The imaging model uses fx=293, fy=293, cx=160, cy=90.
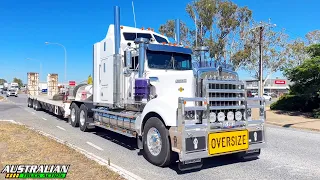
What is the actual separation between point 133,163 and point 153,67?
103 inches

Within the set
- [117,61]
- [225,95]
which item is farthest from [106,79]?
[225,95]

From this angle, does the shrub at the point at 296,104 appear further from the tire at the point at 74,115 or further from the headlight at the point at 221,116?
the headlight at the point at 221,116

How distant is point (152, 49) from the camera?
7816 millimetres

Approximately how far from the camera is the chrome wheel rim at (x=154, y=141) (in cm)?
616

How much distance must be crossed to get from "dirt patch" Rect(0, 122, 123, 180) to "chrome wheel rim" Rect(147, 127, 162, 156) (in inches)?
46.5

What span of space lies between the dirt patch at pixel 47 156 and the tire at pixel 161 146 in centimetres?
113

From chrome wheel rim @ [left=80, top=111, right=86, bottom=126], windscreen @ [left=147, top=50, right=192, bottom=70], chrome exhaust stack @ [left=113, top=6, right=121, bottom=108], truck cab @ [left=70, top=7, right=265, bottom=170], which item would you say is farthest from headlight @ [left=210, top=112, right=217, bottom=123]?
chrome wheel rim @ [left=80, top=111, right=86, bottom=126]

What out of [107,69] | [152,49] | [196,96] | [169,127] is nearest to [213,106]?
[196,96]

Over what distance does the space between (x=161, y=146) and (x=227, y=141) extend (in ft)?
4.38

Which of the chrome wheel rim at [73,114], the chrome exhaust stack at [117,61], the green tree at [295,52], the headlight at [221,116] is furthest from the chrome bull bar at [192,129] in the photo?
the green tree at [295,52]

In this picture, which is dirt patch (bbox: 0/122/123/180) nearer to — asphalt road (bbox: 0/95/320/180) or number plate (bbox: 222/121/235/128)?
asphalt road (bbox: 0/95/320/180)

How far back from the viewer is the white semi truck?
18.3 feet

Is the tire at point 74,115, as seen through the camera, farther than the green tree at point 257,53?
No

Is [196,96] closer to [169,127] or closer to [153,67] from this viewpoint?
[169,127]
